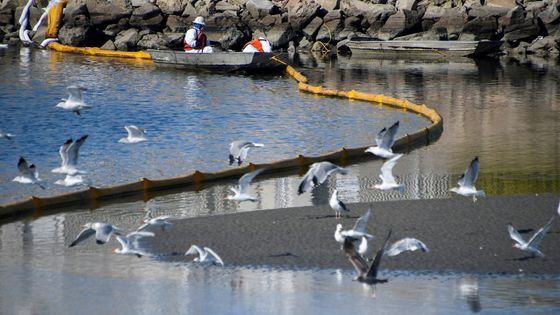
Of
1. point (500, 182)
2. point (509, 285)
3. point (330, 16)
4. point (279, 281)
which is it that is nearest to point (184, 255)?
point (279, 281)

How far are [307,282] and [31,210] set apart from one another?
20.9 feet

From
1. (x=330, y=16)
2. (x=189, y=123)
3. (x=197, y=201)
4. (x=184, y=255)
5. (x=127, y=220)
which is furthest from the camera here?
(x=330, y=16)

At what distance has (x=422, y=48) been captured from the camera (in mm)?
53844

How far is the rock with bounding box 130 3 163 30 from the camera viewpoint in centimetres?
5975

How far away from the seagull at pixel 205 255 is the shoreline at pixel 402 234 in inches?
7.1

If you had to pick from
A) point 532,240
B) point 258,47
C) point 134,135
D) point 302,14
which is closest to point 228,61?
point 258,47

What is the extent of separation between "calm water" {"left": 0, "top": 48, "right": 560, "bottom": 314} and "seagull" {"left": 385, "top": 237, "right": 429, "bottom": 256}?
0.36 m

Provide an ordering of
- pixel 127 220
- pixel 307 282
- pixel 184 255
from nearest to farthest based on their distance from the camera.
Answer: pixel 307 282 < pixel 184 255 < pixel 127 220

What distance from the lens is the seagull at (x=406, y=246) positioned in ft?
53.5

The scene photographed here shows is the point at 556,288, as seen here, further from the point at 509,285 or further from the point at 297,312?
the point at 297,312

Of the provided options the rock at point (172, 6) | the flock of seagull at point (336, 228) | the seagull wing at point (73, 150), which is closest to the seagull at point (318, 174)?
the flock of seagull at point (336, 228)

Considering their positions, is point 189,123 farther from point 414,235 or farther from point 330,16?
point 330,16

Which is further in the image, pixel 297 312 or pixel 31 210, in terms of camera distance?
pixel 31 210

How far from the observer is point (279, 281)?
16500 mm
